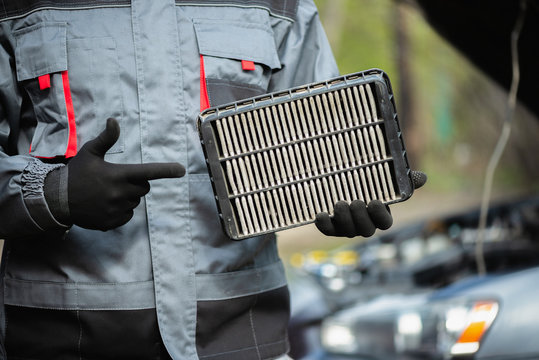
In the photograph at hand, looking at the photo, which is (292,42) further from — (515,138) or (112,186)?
(515,138)

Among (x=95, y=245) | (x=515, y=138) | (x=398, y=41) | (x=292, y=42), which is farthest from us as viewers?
(x=398, y=41)

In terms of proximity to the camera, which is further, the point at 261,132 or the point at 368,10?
the point at 368,10

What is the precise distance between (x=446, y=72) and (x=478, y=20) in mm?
11704

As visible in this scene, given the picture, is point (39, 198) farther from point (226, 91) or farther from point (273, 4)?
point (273, 4)

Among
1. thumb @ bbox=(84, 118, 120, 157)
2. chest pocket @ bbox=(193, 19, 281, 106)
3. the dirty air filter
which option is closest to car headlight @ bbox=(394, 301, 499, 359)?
the dirty air filter

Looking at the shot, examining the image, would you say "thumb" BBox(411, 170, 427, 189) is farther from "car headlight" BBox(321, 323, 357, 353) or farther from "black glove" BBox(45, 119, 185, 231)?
"car headlight" BBox(321, 323, 357, 353)

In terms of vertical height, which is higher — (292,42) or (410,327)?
(292,42)

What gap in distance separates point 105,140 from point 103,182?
0.08m

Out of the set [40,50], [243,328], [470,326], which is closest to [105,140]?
[40,50]

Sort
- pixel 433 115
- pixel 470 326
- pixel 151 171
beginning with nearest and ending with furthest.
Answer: pixel 151 171, pixel 470 326, pixel 433 115

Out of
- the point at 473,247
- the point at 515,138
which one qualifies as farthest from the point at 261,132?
the point at 515,138

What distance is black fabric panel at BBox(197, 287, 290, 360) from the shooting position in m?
1.27

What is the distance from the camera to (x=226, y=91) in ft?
4.37

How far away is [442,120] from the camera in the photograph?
1644 centimetres
